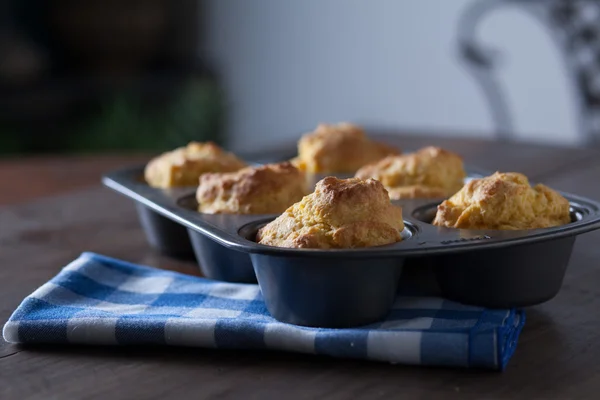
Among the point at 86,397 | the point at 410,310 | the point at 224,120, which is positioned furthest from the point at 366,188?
the point at 224,120

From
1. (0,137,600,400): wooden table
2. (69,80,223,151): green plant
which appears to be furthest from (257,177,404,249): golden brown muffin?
(69,80,223,151): green plant

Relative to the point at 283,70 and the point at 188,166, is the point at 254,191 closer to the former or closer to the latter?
the point at 188,166

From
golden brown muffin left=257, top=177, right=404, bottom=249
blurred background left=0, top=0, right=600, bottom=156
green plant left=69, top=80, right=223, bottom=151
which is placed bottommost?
green plant left=69, top=80, right=223, bottom=151

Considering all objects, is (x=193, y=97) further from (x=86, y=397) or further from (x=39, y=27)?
(x=86, y=397)

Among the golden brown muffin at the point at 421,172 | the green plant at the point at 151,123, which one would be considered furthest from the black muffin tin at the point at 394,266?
the green plant at the point at 151,123

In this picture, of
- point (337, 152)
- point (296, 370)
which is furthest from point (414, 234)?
point (337, 152)

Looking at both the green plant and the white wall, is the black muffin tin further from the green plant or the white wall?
the green plant
